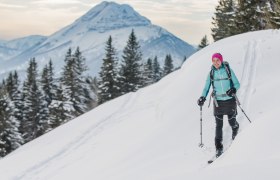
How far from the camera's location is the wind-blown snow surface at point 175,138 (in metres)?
8.97

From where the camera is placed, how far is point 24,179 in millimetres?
16641

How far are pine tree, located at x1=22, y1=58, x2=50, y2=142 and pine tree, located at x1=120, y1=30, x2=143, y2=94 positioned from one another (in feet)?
38.6

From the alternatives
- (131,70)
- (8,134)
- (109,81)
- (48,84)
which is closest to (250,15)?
(109,81)

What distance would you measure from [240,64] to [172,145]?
8.41m

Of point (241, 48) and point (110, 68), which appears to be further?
point (110, 68)

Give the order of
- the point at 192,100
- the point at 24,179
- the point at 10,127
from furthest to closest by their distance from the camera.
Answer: the point at 10,127 < the point at 192,100 < the point at 24,179

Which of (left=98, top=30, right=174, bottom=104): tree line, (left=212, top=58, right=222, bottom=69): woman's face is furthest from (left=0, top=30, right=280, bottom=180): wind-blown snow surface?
(left=98, top=30, right=174, bottom=104): tree line

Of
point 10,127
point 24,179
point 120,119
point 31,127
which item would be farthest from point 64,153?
point 31,127

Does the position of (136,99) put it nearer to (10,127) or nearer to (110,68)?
(10,127)

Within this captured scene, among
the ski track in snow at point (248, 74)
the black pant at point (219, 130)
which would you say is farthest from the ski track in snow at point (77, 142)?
the black pant at point (219, 130)

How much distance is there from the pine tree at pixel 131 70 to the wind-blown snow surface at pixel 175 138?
3227cm

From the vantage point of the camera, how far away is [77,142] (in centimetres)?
2117

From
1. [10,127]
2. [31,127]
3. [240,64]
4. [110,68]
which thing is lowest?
[31,127]

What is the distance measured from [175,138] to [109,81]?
4285 cm
